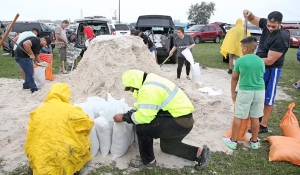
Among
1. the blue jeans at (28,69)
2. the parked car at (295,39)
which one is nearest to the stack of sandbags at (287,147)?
the blue jeans at (28,69)

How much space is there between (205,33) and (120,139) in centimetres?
1835

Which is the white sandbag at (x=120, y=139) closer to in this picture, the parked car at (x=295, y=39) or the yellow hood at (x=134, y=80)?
the yellow hood at (x=134, y=80)

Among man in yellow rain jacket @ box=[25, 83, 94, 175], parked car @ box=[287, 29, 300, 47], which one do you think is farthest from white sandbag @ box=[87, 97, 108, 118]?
parked car @ box=[287, 29, 300, 47]

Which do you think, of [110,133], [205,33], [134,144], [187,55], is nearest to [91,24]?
[187,55]

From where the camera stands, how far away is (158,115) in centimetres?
288

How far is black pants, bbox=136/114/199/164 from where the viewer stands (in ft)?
9.44

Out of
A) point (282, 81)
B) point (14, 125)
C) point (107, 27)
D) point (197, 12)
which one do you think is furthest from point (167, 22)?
point (197, 12)

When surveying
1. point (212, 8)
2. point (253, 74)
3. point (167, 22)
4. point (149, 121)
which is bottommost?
point (149, 121)

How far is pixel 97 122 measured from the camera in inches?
127

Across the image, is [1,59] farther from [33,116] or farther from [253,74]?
[253,74]

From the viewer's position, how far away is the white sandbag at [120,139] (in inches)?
127

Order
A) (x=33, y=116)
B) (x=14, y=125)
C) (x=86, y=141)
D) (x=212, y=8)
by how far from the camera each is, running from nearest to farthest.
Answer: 1. (x=33, y=116)
2. (x=86, y=141)
3. (x=14, y=125)
4. (x=212, y=8)

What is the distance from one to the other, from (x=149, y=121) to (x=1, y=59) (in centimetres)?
1061

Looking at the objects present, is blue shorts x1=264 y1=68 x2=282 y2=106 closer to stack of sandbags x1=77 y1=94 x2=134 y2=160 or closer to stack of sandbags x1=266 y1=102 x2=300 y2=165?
stack of sandbags x1=266 y1=102 x2=300 y2=165
